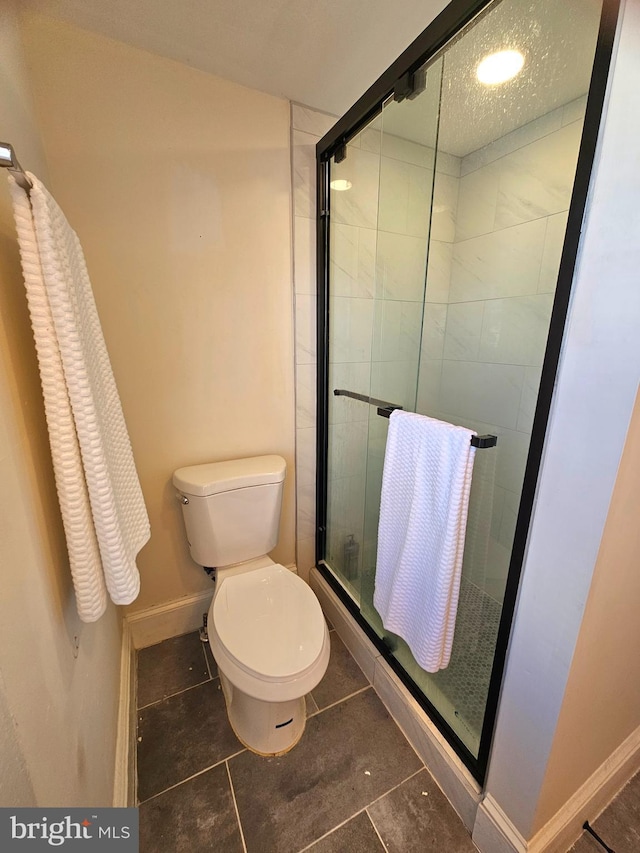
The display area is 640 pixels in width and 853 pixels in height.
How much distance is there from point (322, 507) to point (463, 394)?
0.85 m

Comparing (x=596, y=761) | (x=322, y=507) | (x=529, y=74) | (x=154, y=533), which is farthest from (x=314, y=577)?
(x=529, y=74)

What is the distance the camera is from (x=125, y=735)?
106 centimetres

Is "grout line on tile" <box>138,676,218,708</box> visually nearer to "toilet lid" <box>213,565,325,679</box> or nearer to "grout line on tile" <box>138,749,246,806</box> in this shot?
"grout line on tile" <box>138,749,246,806</box>

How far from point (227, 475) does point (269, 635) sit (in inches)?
22.2

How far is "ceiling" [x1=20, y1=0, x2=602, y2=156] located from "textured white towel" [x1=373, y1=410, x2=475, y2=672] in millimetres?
871

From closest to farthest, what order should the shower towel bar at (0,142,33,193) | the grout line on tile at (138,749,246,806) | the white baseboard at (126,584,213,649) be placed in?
the shower towel bar at (0,142,33,193), the grout line on tile at (138,749,246,806), the white baseboard at (126,584,213,649)

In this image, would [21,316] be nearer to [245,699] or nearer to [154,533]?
[154,533]

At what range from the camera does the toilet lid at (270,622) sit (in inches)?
38.9

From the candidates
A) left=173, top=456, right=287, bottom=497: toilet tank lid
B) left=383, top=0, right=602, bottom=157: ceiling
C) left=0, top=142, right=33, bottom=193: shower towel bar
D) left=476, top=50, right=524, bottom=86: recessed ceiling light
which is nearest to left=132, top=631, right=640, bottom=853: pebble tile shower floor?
left=173, top=456, right=287, bottom=497: toilet tank lid

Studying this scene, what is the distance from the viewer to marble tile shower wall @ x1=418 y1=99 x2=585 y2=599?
3.22ft

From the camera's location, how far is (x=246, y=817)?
0.97m

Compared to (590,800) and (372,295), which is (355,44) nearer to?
(372,295)

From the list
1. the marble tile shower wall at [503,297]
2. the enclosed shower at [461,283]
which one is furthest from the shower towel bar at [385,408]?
the marble tile shower wall at [503,297]

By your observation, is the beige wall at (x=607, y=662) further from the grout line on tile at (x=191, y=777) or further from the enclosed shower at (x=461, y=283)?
the grout line on tile at (x=191, y=777)
